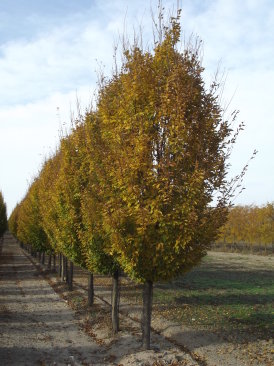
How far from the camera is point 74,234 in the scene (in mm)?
16781

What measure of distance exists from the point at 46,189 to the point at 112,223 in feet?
61.9

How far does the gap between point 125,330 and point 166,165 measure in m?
6.64

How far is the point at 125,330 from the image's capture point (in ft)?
43.6

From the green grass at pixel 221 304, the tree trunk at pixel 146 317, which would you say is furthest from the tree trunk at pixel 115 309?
the tree trunk at pixel 146 317

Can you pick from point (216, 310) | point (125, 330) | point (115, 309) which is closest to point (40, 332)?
point (115, 309)

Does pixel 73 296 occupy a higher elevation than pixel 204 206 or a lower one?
lower

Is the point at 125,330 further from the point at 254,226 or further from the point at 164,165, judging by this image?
the point at 254,226

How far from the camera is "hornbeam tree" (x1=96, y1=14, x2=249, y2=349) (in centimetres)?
940

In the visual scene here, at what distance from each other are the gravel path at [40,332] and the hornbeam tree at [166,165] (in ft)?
8.61

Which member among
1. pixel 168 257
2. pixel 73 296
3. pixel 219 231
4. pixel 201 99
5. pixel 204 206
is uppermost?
pixel 201 99

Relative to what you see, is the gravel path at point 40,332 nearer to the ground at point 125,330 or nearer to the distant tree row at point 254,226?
the ground at point 125,330

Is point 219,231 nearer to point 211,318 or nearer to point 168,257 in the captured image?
point 168,257

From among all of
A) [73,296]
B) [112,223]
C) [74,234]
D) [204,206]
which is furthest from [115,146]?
[73,296]

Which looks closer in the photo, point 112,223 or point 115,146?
point 112,223
